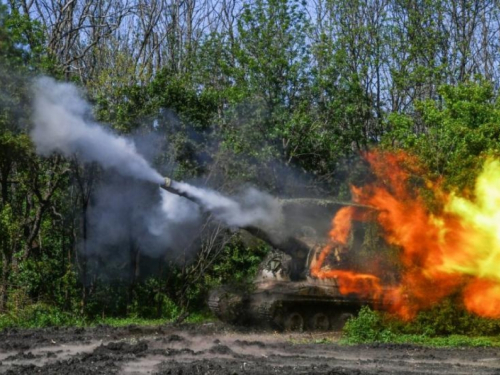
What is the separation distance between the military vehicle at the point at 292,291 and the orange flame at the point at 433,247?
1.04ft

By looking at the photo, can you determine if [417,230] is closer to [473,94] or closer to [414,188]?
[414,188]

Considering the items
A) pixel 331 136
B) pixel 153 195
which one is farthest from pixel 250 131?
pixel 153 195

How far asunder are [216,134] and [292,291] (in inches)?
377

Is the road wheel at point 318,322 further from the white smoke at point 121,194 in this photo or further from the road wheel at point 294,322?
the white smoke at point 121,194

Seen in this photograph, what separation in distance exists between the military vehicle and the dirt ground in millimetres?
1537

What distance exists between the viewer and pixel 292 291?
2397 centimetres

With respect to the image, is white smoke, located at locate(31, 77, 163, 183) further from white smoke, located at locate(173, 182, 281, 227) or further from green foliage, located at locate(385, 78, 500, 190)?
green foliage, located at locate(385, 78, 500, 190)

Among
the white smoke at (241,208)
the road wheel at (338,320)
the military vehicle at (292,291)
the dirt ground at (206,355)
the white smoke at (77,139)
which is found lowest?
the dirt ground at (206,355)

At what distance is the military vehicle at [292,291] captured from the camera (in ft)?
78.9

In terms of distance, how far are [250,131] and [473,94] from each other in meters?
8.81

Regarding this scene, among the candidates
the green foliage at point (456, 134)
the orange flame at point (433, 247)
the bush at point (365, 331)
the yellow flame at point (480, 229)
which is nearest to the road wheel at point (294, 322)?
the orange flame at point (433, 247)

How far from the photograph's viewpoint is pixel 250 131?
33688mm

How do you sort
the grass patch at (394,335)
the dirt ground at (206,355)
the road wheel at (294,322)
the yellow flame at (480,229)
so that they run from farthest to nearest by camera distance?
the road wheel at (294,322), the grass patch at (394,335), the yellow flame at (480,229), the dirt ground at (206,355)

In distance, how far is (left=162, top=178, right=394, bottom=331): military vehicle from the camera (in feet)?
78.9
